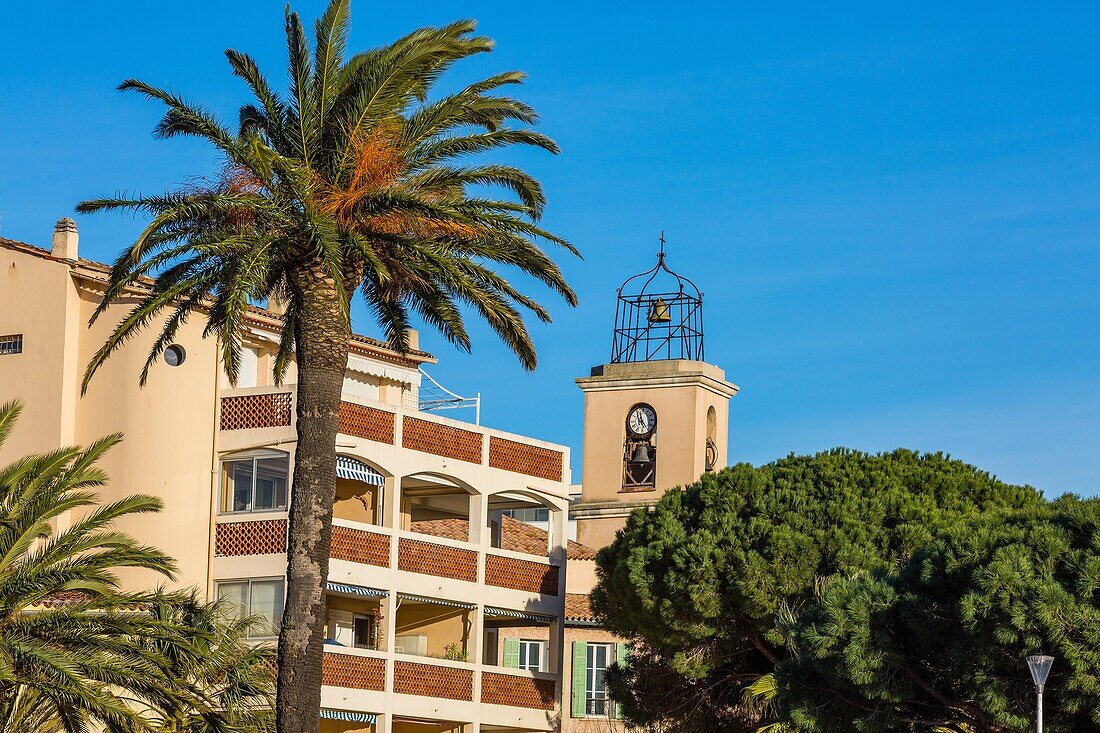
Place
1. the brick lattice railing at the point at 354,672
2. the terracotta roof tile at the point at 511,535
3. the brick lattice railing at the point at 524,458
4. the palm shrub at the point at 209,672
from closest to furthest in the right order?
1. the palm shrub at the point at 209,672
2. the brick lattice railing at the point at 354,672
3. the brick lattice railing at the point at 524,458
4. the terracotta roof tile at the point at 511,535

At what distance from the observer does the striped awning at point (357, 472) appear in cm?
4550

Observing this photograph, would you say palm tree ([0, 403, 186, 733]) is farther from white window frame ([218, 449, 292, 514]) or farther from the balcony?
the balcony

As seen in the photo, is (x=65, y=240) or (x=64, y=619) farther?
(x=65, y=240)

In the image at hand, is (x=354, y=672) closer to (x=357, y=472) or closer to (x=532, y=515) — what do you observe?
(x=357, y=472)

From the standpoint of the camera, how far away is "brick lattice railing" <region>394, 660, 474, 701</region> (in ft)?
152

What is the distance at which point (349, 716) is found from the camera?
44.8 m

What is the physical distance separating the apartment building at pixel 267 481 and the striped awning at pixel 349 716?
52mm

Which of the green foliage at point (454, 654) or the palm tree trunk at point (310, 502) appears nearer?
the palm tree trunk at point (310, 502)

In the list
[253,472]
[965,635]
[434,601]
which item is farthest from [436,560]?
[965,635]

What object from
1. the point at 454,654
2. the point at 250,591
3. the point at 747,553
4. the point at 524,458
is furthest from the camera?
the point at 524,458

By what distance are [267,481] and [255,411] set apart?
1.67 meters

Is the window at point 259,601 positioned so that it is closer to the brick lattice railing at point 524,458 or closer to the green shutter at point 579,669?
the brick lattice railing at point 524,458

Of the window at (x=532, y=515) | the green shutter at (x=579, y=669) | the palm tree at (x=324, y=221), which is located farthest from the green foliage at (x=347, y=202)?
the window at (x=532, y=515)

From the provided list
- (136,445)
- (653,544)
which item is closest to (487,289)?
(653,544)
